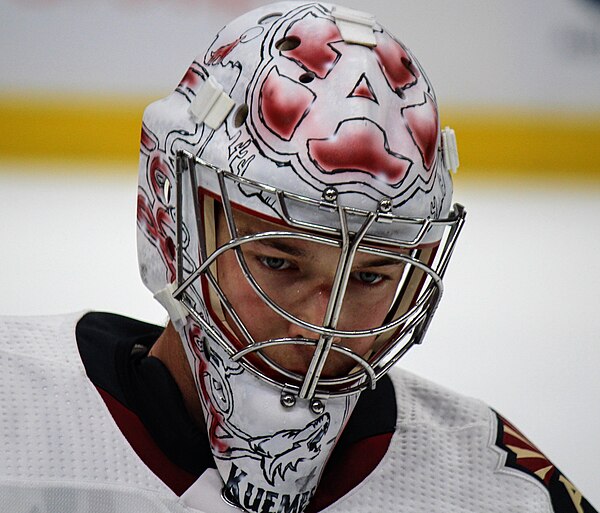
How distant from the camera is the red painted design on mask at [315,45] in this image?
1355mm

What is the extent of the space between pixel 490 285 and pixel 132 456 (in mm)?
1970

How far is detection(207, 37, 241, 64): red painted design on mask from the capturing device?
145 centimetres

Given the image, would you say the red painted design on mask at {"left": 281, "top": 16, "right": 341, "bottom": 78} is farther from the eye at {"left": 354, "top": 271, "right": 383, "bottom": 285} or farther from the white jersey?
the white jersey

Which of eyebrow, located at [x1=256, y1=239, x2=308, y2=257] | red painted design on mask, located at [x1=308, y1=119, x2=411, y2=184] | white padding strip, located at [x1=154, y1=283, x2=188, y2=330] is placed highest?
red painted design on mask, located at [x1=308, y1=119, x2=411, y2=184]

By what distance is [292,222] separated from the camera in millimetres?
1311

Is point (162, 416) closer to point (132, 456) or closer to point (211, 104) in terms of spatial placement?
point (132, 456)

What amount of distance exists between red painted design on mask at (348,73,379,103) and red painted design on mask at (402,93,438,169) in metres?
0.05

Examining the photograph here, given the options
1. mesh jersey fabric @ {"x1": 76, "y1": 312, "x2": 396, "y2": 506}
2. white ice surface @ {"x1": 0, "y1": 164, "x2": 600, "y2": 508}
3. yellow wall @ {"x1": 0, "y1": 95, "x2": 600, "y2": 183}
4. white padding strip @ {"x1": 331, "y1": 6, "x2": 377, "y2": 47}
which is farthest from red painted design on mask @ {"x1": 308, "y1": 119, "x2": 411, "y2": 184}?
yellow wall @ {"x1": 0, "y1": 95, "x2": 600, "y2": 183}

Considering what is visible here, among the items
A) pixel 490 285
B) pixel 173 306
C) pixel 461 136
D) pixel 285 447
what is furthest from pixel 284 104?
pixel 461 136

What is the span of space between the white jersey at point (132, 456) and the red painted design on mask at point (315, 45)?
49 centimetres

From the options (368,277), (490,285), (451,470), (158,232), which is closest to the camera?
(368,277)

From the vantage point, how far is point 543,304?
3.19 meters

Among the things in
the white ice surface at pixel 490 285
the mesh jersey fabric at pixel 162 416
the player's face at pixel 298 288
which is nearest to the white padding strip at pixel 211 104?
the player's face at pixel 298 288

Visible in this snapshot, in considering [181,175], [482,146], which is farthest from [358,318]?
[482,146]
